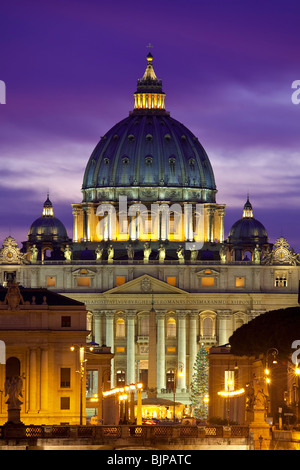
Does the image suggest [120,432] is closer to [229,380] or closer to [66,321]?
[66,321]

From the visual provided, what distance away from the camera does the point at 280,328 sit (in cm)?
16250

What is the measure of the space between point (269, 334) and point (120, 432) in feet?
106

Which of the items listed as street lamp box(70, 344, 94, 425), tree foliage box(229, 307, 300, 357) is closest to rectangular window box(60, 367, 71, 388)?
street lamp box(70, 344, 94, 425)

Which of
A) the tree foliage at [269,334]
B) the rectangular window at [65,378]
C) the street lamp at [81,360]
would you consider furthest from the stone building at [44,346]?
the tree foliage at [269,334]

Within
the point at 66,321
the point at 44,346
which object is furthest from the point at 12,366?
the point at 66,321

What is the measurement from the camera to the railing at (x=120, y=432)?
135 m

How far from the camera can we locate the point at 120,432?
135750 millimetres

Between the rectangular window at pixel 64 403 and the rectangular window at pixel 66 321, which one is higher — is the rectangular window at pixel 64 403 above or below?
below

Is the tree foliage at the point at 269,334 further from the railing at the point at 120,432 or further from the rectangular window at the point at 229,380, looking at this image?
the railing at the point at 120,432

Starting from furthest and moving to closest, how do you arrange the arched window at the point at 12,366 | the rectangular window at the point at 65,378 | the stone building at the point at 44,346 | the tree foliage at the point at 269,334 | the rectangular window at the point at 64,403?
1. the rectangular window at the point at 65,378
2. the arched window at the point at 12,366
3. the stone building at the point at 44,346
4. the rectangular window at the point at 64,403
5. the tree foliage at the point at 269,334

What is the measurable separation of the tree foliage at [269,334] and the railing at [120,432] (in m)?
21.4
